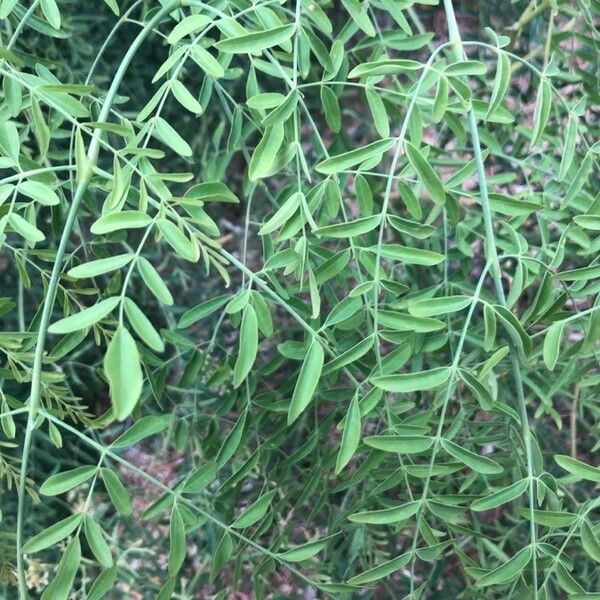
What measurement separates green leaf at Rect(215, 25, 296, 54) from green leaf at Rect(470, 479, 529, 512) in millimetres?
306

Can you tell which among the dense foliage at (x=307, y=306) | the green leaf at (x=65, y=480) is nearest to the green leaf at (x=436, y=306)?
the dense foliage at (x=307, y=306)

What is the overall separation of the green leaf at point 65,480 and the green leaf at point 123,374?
5.3 inches

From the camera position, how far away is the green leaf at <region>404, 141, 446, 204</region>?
443 millimetres

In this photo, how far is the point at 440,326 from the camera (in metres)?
0.45

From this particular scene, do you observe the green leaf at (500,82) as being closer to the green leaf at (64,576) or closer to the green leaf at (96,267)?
the green leaf at (96,267)

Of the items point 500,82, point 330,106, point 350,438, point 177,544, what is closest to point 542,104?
point 500,82

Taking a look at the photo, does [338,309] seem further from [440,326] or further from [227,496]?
[227,496]

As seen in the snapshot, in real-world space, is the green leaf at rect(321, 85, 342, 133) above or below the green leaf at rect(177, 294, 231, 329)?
above

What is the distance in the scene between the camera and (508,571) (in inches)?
18.4

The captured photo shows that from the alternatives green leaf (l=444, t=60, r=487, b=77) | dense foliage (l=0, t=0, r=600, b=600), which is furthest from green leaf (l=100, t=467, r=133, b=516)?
green leaf (l=444, t=60, r=487, b=77)

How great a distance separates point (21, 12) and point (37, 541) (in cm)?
41

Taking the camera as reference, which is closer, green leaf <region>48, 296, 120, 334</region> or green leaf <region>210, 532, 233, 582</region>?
green leaf <region>48, 296, 120, 334</region>

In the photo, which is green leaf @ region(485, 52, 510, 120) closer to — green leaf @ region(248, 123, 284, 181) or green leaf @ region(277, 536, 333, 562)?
green leaf @ region(248, 123, 284, 181)

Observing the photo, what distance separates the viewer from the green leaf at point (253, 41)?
0.45m
